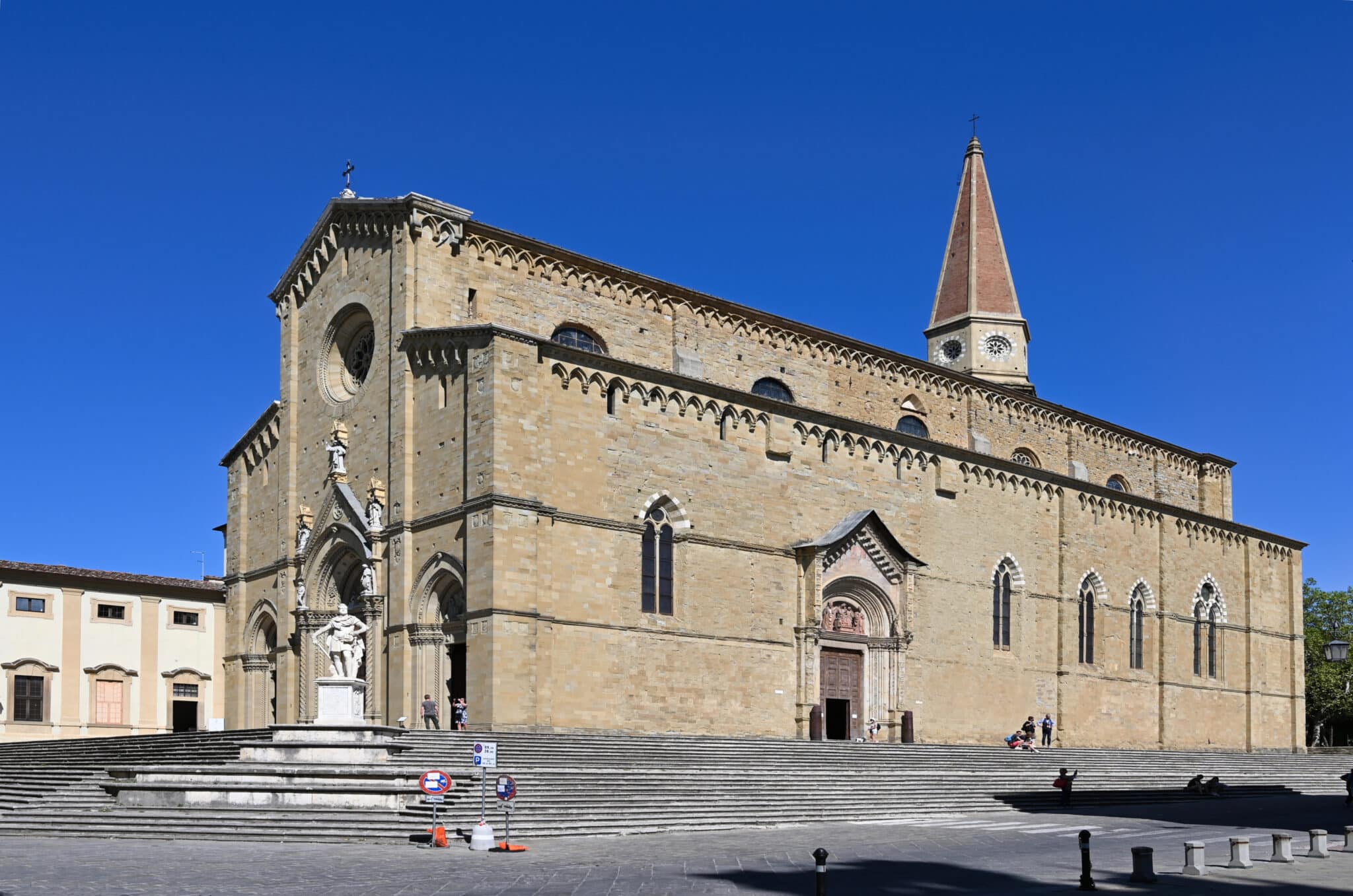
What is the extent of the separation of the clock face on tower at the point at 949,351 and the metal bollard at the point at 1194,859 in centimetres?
3640

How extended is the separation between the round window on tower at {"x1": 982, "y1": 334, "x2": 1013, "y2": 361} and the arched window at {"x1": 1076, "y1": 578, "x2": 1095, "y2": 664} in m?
10.6

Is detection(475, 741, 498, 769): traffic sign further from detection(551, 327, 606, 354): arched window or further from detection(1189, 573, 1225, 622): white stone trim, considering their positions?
detection(1189, 573, 1225, 622): white stone trim

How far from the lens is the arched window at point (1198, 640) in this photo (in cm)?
4803

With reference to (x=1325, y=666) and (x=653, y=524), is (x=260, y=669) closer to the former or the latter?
(x=653, y=524)

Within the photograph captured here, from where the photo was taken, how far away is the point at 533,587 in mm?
29969

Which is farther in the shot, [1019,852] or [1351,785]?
[1351,785]

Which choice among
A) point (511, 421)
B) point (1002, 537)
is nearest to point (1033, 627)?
point (1002, 537)

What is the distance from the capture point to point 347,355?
36.9 metres

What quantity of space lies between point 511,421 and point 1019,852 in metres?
15.0

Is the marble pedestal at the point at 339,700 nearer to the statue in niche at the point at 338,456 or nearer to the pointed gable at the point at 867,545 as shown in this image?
the statue in niche at the point at 338,456

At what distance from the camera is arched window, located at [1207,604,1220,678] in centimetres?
4872

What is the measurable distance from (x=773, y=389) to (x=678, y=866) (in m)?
23.2

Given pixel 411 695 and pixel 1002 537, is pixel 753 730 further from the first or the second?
pixel 1002 537

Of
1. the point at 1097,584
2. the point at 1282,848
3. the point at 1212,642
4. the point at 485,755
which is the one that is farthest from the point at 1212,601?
the point at 485,755
